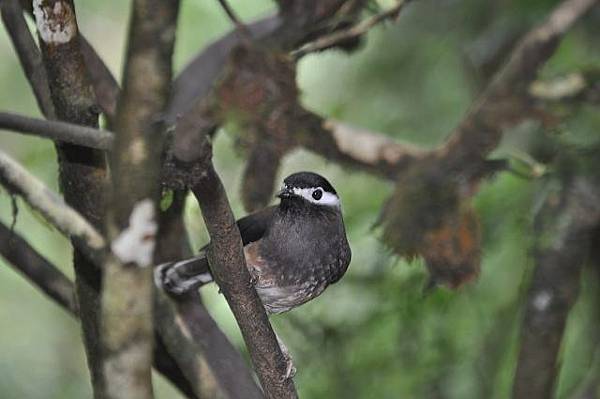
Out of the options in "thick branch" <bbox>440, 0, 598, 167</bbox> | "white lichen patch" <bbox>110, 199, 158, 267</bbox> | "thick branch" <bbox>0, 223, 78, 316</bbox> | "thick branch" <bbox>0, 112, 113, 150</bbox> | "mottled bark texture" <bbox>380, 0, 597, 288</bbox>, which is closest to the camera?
"white lichen patch" <bbox>110, 199, 158, 267</bbox>

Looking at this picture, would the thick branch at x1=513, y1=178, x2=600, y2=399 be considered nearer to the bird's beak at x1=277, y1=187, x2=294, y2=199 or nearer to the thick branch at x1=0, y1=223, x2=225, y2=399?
the bird's beak at x1=277, y1=187, x2=294, y2=199

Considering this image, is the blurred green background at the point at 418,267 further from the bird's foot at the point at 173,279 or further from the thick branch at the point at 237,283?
the thick branch at the point at 237,283

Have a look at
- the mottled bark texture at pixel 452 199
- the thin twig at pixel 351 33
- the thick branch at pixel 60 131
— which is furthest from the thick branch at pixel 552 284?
the thick branch at pixel 60 131

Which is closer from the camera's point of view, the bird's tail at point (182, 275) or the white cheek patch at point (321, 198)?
the bird's tail at point (182, 275)

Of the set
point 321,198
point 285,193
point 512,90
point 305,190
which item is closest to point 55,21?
point 285,193

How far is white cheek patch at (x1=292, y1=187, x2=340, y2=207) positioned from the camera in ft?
14.4

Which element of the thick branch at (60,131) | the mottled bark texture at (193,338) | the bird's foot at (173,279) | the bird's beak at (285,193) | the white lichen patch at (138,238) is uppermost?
the thick branch at (60,131)

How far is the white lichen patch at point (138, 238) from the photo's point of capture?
8.07 ft

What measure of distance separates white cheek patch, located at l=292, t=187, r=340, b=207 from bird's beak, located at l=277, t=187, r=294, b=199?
0.03 m

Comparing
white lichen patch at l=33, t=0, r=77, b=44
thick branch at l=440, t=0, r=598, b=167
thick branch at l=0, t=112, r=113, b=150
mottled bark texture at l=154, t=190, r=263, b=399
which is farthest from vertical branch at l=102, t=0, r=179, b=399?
thick branch at l=440, t=0, r=598, b=167

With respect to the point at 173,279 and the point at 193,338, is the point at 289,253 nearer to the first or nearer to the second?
the point at 173,279

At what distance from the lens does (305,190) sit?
4.40 metres

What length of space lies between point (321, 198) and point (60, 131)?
1.61 metres

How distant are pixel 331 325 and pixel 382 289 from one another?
1.26ft
